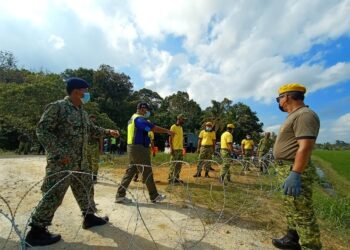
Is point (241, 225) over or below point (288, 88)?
below

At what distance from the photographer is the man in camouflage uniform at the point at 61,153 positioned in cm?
449

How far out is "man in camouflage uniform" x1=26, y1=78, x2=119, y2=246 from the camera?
4.49 metres

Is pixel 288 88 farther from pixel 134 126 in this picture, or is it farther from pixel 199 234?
pixel 134 126

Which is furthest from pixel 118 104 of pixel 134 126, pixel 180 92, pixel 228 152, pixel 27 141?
pixel 134 126

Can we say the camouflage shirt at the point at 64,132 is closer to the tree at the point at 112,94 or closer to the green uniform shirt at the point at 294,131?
the green uniform shirt at the point at 294,131

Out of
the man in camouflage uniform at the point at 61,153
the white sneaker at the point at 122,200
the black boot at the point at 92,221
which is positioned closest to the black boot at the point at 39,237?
the man in camouflage uniform at the point at 61,153

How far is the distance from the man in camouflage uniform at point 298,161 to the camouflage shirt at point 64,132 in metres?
2.70

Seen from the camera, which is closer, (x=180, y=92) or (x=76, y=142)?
(x=76, y=142)

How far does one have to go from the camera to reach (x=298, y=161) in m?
3.94

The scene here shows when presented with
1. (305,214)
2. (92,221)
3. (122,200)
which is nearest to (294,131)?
(305,214)

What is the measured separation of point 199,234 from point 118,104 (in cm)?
4047

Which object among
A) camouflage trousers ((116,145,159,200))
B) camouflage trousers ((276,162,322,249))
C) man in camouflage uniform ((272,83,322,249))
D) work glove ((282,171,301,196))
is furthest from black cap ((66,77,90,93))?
camouflage trousers ((276,162,322,249))

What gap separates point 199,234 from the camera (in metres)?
5.25

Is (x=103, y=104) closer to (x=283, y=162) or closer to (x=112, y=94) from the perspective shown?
(x=112, y=94)
